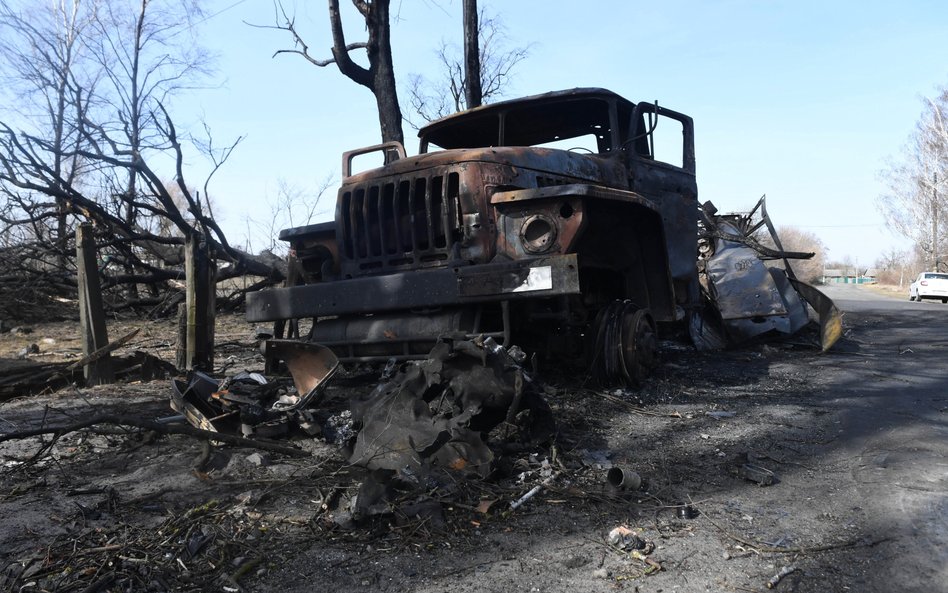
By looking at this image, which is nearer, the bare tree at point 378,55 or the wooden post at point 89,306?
the wooden post at point 89,306

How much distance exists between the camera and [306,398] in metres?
4.00

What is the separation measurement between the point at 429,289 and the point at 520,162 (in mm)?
1168

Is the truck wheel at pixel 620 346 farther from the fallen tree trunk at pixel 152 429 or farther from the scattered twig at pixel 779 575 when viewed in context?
the scattered twig at pixel 779 575

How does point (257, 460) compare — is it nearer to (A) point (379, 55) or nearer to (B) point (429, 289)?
(B) point (429, 289)

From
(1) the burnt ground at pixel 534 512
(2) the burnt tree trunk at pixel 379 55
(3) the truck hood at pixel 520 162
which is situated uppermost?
(2) the burnt tree trunk at pixel 379 55

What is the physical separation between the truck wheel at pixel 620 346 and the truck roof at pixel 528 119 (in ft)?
6.17

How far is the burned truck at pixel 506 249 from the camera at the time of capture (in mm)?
4277

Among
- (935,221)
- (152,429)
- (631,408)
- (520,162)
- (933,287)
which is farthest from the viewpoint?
(935,221)

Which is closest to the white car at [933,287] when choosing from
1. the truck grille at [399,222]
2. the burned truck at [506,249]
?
the burned truck at [506,249]

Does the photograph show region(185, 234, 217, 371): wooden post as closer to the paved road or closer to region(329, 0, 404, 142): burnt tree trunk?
the paved road

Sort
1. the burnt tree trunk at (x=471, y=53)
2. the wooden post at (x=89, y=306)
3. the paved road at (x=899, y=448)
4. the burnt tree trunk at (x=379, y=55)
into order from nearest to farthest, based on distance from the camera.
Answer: the paved road at (x=899, y=448)
the wooden post at (x=89, y=306)
the burnt tree trunk at (x=379, y=55)
the burnt tree trunk at (x=471, y=53)

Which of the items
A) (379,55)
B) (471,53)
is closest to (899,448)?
(379,55)

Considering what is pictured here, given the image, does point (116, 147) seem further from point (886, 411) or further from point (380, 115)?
point (886, 411)

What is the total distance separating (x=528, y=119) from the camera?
594cm
